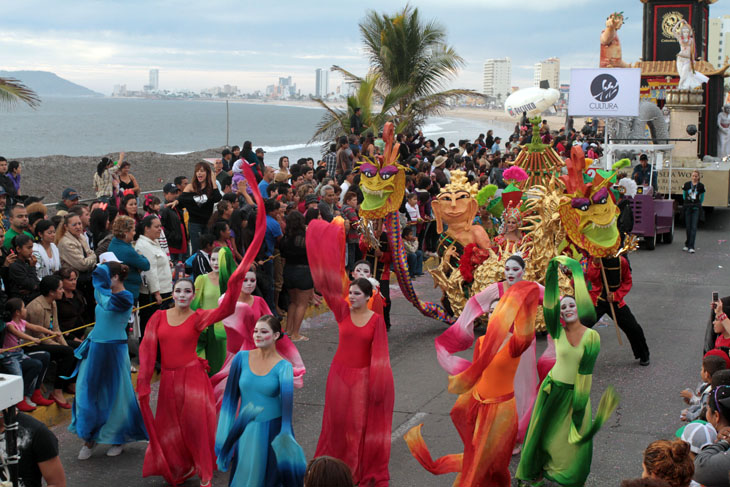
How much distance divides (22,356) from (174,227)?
12.8ft

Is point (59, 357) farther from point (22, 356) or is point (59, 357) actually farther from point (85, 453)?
point (85, 453)

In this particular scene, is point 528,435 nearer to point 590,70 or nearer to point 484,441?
point 484,441

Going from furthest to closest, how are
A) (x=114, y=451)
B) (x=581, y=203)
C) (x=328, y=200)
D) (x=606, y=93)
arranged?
(x=606, y=93) → (x=328, y=200) → (x=581, y=203) → (x=114, y=451)

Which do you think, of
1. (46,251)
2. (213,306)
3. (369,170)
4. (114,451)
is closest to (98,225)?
(46,251)

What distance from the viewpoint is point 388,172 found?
9.50 m

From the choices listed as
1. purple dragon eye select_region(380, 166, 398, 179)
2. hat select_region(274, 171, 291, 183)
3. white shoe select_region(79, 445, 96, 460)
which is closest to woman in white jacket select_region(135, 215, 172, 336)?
white shoe select_region(79, 445, 96, 460)

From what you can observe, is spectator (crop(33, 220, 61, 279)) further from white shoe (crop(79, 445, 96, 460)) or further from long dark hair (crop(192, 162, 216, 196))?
long dark hair (crop(192, 162, 216, 196))

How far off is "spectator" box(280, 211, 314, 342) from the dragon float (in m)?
0.80

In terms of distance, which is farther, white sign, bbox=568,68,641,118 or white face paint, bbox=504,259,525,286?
white sign, bbox=568,68,641,118

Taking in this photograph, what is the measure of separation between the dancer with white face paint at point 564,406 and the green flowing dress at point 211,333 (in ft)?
9.36

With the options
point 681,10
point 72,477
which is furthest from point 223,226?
point 681,10

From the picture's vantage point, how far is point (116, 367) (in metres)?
7.02

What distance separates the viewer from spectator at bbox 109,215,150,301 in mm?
8391

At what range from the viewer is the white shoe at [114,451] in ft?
23.0
